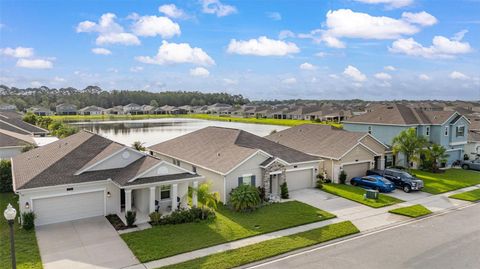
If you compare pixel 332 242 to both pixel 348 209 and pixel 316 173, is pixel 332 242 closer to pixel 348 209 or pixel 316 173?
pixel 348 209

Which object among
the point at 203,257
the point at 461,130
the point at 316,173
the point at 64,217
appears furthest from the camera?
the point at 461,130

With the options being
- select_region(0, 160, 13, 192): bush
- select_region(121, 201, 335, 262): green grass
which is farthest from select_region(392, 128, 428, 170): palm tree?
select_region(0, 160, 13, 192): bush

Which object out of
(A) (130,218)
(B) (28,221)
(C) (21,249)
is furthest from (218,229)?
(B) (28,221)

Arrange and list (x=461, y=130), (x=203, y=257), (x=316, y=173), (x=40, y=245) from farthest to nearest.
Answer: (x=461, y=130), (x=316, y=173), (x=40, y=245), (x=203, y=257)

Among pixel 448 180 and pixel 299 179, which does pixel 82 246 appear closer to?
pixel 299 179

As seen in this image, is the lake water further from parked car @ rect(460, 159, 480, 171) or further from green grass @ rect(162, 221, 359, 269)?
parked car @ rect(460, 159, 480, 171)

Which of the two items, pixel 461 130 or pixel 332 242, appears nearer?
pixel 332 242

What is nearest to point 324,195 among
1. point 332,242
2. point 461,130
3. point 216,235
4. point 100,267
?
point 332,242

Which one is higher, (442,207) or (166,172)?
(166,172)
